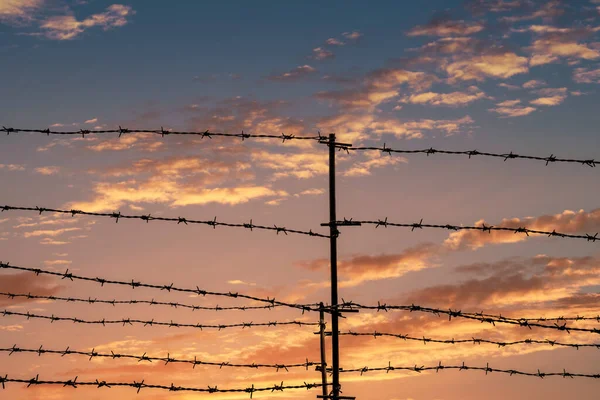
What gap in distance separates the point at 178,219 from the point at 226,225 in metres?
0.78

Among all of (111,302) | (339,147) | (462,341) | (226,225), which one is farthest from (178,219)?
(462,341)

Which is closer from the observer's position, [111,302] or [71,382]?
[71,382]

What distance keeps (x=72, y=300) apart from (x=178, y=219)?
7.67 ft

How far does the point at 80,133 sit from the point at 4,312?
3189 millimetres

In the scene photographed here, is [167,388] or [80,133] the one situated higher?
[80,133]

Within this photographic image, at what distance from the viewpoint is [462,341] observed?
14.7 meters

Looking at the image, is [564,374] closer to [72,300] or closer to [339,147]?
[339,147]

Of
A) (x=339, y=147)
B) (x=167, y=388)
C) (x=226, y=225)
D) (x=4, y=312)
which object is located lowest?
(x=167, y=388)

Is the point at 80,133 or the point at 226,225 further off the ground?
the point at 80,133

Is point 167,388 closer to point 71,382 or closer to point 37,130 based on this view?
point 71,382

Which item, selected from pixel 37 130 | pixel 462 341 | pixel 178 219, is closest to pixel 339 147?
pixel 178 219

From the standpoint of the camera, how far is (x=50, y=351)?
13.9 m

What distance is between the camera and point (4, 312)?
14.7 metres

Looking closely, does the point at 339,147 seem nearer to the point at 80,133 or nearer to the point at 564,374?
the point at 80,133
